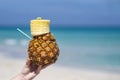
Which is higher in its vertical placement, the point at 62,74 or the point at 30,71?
the point at 30,71

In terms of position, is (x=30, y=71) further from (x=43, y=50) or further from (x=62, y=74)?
(x=62, y=74)

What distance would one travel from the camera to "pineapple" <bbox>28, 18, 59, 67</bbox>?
1.62 m

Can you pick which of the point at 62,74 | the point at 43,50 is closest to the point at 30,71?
the point at 43,50

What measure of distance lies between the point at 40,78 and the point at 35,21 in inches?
155

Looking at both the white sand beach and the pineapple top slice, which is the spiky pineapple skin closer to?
the pineapple top slice

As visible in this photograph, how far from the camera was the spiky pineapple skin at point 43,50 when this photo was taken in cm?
162

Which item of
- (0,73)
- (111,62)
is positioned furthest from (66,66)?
(0,73)

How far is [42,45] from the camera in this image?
1625mm

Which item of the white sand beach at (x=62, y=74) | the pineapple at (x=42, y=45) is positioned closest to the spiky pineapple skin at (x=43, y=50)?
the pineapple at (x=42, y=45)

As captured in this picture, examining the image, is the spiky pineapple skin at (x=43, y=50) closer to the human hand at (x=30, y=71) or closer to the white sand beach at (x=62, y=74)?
the human hand at (x=30, y=71)

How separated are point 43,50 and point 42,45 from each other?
0.02m

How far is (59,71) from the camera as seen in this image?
6.34m

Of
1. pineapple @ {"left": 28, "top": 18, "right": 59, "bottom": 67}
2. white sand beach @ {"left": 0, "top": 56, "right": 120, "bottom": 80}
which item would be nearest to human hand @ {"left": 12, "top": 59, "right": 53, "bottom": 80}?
pineapple @ {"left": 28, "top": 18, "right": 59, "bottom": 67}

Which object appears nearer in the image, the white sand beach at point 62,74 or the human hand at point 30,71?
the human hand at point 30,71
